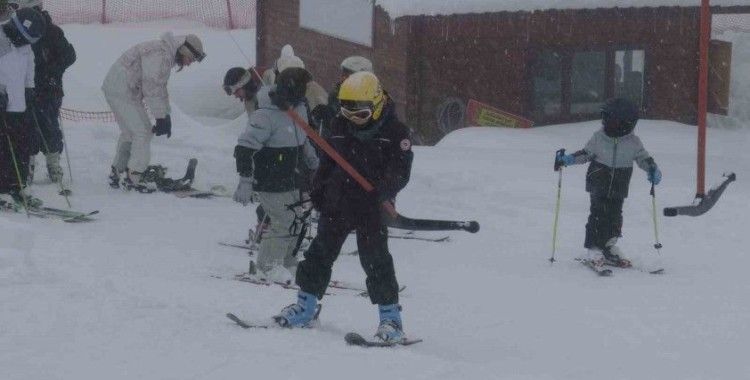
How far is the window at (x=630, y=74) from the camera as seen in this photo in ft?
61.7

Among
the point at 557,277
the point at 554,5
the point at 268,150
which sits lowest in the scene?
the point at 557,277

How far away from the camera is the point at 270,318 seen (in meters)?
7.09

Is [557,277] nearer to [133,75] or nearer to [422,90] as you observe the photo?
[133,75]

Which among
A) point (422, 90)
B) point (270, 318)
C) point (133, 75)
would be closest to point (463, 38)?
point (422, 90)

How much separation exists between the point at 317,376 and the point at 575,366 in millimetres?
1432

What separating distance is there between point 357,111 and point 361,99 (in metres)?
0.07

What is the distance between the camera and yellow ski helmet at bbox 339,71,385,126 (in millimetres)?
6586

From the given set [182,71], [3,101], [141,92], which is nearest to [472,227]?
[3,101]

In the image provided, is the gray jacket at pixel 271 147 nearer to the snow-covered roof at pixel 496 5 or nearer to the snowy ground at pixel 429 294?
the snowy ground at pixel 429 294

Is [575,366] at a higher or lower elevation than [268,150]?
lower

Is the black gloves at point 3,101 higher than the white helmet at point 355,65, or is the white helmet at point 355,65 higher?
the white helmet at point 355,65

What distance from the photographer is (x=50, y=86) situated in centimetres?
1245

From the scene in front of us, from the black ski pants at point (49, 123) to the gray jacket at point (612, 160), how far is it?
5303mm

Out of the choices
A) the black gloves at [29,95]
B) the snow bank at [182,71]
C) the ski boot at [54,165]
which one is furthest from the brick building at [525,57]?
the black gloves at [29,95]
